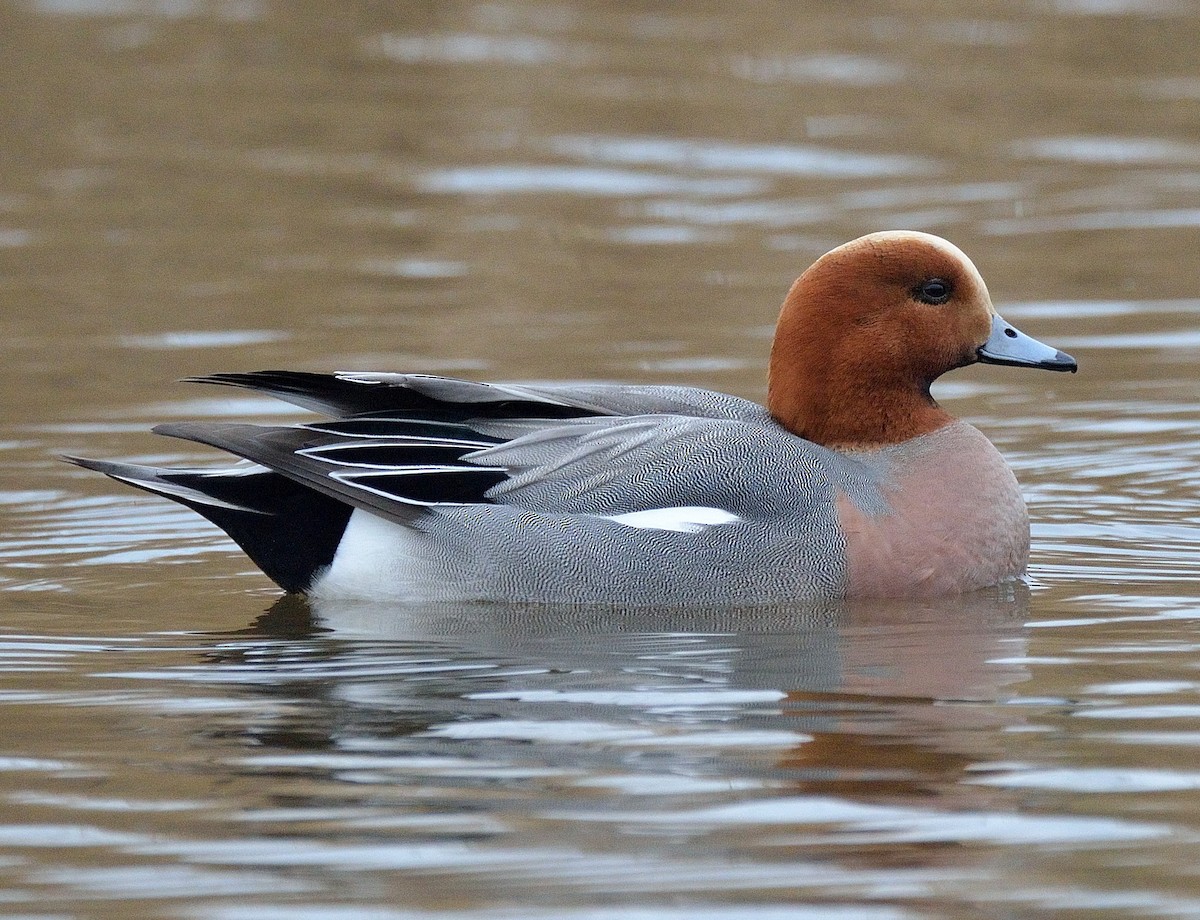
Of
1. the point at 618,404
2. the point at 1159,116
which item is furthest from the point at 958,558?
the point at 1159,116

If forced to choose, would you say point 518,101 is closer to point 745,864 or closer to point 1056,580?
point 1056,580

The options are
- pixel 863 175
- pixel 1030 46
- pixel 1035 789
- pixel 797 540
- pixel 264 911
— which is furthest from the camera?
pixel 1030 46

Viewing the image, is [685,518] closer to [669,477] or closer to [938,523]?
[669,477]

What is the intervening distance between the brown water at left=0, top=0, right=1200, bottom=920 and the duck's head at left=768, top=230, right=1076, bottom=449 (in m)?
0.63

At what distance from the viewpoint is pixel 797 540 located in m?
6.18

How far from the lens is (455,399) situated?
6375mm

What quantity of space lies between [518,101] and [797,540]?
28.5 feet

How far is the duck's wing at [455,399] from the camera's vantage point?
6336 mm

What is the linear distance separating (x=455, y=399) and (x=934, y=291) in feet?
4.68

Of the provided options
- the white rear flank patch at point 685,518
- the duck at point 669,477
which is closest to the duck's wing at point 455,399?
the duck at point 669,477

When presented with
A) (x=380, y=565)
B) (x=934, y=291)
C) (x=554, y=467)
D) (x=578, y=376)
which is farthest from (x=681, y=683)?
(x=578, y=376)

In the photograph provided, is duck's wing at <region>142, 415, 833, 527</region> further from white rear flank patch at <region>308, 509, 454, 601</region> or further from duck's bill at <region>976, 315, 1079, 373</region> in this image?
duck's bill at <region>976, 315, 1079, 373</region>

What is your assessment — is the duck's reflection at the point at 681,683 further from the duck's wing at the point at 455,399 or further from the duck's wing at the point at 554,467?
the duck's wing at the point at 455,399

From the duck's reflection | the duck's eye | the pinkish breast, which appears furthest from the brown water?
the duck's eye
